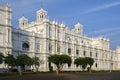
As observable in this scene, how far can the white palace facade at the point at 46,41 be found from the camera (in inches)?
2616

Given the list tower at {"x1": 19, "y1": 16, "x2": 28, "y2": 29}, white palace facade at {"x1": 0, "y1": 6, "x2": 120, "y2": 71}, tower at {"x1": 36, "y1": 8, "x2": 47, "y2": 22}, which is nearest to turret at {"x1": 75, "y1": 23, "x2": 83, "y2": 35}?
white palace facade at {"x1": 0, "y1": 6, "x2": 120, "y2": 71}

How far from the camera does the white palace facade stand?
66.4m

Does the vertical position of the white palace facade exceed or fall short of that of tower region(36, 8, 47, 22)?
it falls short

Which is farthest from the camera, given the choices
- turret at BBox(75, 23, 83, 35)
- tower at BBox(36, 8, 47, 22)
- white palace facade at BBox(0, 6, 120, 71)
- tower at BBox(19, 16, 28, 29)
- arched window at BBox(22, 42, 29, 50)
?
turret at BBox(75, 23, 83, 35)

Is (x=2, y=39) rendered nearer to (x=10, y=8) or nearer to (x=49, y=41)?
(x=10, y=8)

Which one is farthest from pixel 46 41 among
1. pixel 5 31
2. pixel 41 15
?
pixel 5 31

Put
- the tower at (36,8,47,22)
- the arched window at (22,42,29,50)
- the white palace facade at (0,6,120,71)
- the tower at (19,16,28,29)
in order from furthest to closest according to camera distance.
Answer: the tower at (19,16,28,29)
the tower at (36,8,47,22)
the arched window at (22,42,29,50)
the white palace facade at (0,6,120,71)

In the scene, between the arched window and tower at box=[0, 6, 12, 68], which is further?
the arched window

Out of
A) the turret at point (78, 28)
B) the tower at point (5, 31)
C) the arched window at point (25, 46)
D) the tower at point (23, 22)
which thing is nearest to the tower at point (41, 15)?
the tower at point (23, 22)

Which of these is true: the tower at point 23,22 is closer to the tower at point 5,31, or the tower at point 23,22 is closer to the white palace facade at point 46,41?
the white palace facade at point 46,41

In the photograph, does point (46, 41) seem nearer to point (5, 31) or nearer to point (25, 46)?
point (25, 46)

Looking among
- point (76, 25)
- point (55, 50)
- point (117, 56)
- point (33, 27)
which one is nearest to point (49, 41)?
point (55, 50)

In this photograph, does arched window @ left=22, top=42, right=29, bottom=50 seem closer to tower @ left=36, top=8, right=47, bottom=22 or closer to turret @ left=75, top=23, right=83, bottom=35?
tower @ left=36, top=8, right=47, bottom=22

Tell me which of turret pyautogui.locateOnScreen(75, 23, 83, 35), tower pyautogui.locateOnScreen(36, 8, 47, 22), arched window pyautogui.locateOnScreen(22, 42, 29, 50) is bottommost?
arched window pyautogui.locateOnScreen(22, 42, 29, 50)
